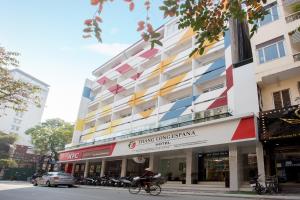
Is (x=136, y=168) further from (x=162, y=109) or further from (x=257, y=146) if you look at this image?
(x=257, y=146)

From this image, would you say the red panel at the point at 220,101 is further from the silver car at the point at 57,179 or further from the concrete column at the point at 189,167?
the silver car at the point at 57,179

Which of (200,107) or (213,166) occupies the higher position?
(200,107)

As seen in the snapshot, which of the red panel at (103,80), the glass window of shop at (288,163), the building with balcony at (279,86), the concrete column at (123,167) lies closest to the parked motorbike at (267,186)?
the building with balcony at (279,86)

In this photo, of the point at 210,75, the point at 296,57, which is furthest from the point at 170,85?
the point at 296,57

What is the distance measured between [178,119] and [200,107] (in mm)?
2207

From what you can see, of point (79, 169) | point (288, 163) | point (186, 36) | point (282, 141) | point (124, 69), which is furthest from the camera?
point (79, 169)

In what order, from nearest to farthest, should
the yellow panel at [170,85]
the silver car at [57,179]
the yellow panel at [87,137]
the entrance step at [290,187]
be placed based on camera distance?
the entrance step at [290,187]
the silver car at [57,179]
the yellow panel at [170,85]
the yellow panel at [87,137]

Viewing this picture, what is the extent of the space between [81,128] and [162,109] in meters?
16.8

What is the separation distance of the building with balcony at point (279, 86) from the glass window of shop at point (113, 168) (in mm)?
15346

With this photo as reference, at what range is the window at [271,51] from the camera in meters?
14.9

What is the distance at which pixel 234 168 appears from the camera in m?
14.8

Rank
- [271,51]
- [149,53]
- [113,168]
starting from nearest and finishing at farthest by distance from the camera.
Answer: [271,51], [113,168], [149,53]

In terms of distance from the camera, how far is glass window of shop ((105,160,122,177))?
2568 cm

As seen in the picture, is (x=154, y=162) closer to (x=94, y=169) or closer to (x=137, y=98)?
(x=137, y=98)
